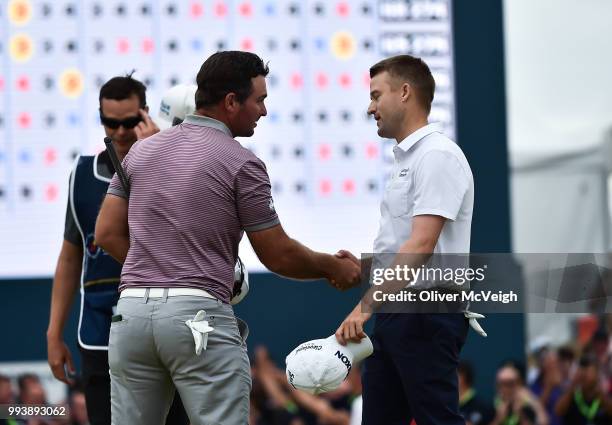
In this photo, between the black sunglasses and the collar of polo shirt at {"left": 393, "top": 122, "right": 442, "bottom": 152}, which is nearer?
the collar of polo shirt at {"left": 393, "top": 122, "right": 442, "bottom": 152}

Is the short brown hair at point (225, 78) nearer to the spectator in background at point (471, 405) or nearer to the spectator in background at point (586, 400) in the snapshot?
the spectator in background at point (471, 405)

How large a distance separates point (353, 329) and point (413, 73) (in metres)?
0.94

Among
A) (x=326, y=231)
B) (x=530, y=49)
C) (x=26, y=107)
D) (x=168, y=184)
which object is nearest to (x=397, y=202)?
(x=168, y=184)

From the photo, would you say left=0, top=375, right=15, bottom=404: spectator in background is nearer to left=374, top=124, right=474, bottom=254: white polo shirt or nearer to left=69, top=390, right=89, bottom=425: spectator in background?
left=69, top=390, right=89, bottom=425: spectator in background

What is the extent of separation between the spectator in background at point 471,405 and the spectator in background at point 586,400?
1.10 m

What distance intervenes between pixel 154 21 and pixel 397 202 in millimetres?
5313

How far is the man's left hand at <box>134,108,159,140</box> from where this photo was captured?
4.64 m

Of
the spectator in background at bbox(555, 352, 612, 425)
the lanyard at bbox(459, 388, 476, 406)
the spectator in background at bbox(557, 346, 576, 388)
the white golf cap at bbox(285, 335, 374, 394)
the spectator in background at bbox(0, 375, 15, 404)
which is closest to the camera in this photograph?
the white golf cap at bbox(285, 335, 374, 394)

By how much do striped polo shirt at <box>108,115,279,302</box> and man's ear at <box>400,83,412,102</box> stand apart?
0.71 metres

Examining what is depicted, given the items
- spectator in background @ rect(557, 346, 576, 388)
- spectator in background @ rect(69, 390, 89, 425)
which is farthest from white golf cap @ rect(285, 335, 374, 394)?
spectator in background @ rect(557, 346, 576, 388)

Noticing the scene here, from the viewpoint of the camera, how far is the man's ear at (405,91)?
434 centimetres

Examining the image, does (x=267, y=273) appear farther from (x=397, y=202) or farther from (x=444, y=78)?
(x=397, y=202)

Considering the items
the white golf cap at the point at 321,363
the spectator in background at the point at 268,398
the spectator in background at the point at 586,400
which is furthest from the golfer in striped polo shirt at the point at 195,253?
the spectator in background at the point at 586,400

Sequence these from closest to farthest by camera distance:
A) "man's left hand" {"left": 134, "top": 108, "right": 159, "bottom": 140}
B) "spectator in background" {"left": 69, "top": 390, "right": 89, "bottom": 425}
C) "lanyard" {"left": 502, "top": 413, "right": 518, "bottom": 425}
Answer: "man's left hand" {"left": 134, "top": 108, "right": 159, "bottom": 140}
"spectator in background" {"left": 69, "top": 390, "right": 89, "bottom": 425}
"lanyard" {"left": 502, "top": 413, "right": 518, "bottom": 425}
